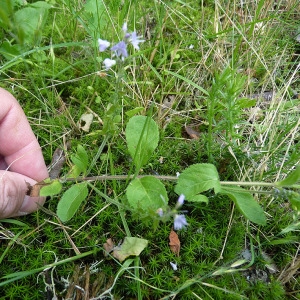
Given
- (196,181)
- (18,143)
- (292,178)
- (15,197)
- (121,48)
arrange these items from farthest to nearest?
(18,143) → (196,181) → (15,197) → (292,178) → (121,48)

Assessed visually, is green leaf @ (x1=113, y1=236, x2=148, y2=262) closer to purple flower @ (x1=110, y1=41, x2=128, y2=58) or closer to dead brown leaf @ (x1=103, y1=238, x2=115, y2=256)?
dead brown leaf @ (x1=103, y1=238, x2=115, y2=256)

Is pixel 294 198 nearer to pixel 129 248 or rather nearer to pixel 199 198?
pixel 199 198

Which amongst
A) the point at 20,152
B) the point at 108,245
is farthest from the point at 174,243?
the point at 20,152

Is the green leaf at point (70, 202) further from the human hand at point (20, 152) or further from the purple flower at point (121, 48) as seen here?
the purple flower at point (121, 48)

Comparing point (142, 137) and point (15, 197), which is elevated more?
point (142, 137)

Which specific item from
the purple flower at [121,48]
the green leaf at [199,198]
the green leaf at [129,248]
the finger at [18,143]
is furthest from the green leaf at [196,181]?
the finger at [18,143]

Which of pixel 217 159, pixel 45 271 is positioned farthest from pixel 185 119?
pixel 45 271

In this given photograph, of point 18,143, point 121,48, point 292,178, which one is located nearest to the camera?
point 121,48

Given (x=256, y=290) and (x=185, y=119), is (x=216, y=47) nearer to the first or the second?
(x=185, y=119)
